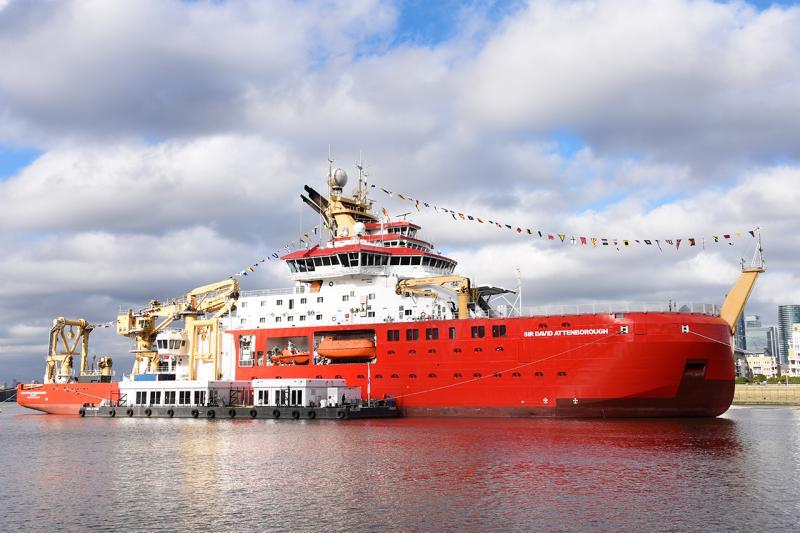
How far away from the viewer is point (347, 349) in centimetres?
5125

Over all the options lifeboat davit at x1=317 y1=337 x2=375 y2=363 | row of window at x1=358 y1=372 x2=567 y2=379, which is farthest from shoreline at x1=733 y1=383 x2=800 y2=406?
lifeboat davit at x1=317 y1=337 x2=375 y2=363

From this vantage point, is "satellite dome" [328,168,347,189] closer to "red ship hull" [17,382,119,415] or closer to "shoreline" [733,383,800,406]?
"red ship hull" [17,382,119,415]

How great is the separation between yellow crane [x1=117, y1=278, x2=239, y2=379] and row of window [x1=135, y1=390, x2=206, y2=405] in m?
2.84

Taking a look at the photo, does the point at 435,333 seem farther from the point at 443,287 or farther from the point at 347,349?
the point at 347,349

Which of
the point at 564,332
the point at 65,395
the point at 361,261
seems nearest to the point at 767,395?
the point at 564,332

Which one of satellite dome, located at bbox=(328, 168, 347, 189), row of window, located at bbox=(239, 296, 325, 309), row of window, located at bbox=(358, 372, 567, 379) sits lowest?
row of window, located at bbox=(358, 372, 567, 379)

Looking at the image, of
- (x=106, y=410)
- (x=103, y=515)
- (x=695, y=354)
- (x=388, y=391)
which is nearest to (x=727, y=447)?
(x=695, y=354)

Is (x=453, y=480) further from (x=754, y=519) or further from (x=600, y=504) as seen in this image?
(x=754, y=519)

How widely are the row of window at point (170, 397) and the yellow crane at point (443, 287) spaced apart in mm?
17831

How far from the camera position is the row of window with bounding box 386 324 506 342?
46.0 m

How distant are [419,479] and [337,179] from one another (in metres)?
39.1

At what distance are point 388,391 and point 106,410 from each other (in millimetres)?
25126

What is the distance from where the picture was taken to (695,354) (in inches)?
1654

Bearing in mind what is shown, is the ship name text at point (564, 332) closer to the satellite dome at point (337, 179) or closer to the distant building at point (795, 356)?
the satellite dome at point (337, 179)
